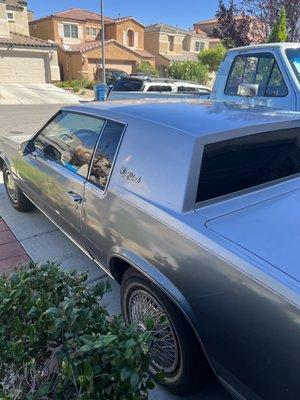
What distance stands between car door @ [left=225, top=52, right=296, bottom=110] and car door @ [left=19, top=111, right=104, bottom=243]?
3.08 meters

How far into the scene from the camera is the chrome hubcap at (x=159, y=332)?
1944 millimetres

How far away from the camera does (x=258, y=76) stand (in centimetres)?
537

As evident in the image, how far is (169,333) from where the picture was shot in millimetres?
1962

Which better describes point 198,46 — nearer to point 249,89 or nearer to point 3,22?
point 3,22

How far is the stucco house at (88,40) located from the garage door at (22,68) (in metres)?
4.15

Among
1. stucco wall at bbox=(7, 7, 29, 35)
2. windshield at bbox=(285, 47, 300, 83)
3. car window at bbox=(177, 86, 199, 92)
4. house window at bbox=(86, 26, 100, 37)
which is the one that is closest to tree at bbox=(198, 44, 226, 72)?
house window at bbox=(86, 26, 100, 37)

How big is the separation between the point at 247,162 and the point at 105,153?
3.33 feet

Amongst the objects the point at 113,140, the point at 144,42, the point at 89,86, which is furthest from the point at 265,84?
the point at 144,42

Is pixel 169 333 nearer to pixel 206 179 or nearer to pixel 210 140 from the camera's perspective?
pixel 206 179

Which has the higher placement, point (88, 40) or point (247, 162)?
point (88, 40)

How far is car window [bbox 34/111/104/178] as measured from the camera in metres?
2.75

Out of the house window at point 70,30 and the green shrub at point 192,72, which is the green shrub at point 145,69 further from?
the house window at point 70,30

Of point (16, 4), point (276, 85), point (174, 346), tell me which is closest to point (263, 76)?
point (276, 85)

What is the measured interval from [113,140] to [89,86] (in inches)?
1031
